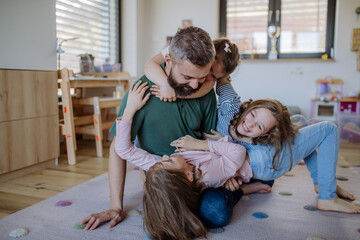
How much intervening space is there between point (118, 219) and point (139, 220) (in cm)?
10

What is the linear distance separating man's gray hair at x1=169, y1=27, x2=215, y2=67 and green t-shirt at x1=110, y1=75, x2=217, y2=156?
26cm

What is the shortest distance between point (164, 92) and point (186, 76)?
0.50 ft

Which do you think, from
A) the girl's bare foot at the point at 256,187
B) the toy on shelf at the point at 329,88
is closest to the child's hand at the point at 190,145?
the girl's bare foot at the point at 256,187

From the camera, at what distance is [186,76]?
4.36ft

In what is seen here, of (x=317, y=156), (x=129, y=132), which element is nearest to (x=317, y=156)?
(x=317, y=156)

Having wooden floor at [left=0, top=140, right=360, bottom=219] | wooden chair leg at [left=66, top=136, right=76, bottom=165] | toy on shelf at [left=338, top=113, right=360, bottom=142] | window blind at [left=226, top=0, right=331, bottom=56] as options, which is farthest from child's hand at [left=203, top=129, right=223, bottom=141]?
window blind at [left=226, top=0, right=331, bottom=56]

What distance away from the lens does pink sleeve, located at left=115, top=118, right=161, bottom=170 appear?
4.62 feet

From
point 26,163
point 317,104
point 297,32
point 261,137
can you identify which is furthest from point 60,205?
point 297,32

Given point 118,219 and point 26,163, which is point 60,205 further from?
point 26,163

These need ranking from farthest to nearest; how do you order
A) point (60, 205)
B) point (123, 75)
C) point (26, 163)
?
1. point (123, 75)
2. point (26, 163)
3. point (60, 205)

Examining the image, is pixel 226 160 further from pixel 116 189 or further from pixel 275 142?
pixel 116 189

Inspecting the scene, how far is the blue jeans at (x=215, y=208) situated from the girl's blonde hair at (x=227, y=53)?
60 centimetres

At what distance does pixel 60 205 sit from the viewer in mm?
1666

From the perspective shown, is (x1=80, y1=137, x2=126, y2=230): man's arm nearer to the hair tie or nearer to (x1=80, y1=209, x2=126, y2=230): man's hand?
(x1=80, y1=209, x2=126, y2=230): man's hand
